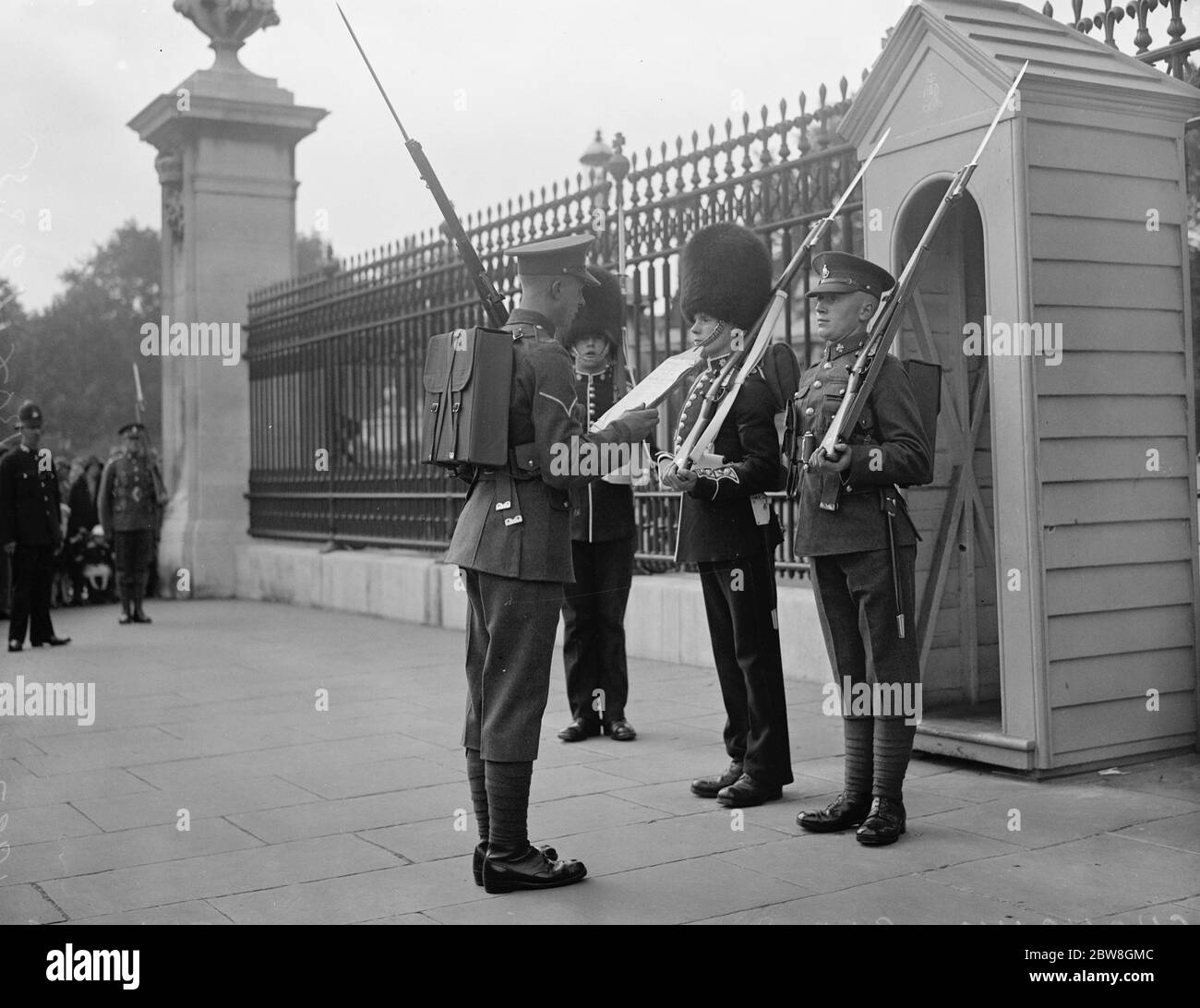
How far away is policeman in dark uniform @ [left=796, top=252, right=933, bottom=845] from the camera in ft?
14.8

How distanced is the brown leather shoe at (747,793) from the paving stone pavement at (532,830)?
7 centimetres

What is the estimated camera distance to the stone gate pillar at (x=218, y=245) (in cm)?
1454

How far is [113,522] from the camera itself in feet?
40.4

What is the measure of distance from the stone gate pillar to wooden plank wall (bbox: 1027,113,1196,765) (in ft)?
36.0

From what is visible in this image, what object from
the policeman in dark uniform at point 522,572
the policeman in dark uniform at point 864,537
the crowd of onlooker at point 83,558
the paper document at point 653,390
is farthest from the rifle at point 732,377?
the crowd of onlooker at point 83,558

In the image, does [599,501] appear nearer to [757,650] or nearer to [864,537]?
[757,650]

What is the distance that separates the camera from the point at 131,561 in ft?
40.4

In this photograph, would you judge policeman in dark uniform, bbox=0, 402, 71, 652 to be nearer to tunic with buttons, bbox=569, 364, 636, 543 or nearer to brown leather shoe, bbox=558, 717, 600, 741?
tunic with buttons, bbox=569, 364, 636, 543

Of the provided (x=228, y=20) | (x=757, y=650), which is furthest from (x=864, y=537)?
(x=228, y=20)

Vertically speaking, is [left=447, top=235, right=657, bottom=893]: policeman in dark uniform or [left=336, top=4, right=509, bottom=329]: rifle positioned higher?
[left=336, top=4, right=509, bottom=329]: rifle

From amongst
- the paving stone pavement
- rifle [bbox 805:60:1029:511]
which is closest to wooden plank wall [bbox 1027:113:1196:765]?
the paving stone pavement
